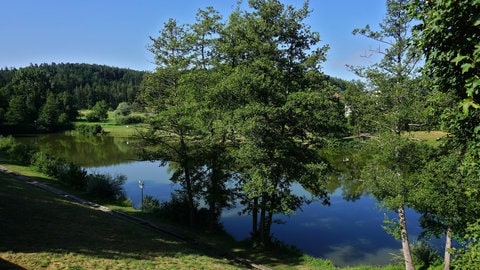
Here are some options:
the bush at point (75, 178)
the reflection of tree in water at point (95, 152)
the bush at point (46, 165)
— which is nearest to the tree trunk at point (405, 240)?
the bush at point (75, 178)

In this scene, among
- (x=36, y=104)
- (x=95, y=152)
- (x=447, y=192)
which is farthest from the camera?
(x=36, y=104)

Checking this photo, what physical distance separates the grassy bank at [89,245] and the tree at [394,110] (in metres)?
4.45

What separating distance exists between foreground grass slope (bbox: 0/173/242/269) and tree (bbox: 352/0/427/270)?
6401mm

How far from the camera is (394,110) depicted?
14.1m

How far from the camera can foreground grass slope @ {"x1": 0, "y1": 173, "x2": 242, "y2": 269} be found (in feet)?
32.2

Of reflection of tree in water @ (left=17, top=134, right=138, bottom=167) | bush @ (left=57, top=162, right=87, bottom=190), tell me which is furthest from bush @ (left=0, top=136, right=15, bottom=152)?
bush @ (left=57, top=162, right=87, bottom=190)

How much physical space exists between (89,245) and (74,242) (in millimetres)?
475

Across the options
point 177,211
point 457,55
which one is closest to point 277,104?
point 177,211

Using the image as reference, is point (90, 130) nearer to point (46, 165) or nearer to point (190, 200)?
point (46, 165)

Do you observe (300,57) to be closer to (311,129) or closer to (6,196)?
(311,129)

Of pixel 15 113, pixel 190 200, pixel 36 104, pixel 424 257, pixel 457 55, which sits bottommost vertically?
pixel 424 257

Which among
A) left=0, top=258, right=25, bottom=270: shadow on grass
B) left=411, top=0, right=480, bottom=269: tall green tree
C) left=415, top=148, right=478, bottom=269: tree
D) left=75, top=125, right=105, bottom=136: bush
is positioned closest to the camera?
left=411, top=0, right=480, bottom=269: tall green tree

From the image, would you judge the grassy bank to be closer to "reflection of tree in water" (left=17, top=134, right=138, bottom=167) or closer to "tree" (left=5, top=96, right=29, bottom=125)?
"reflection of tree in water" (left=17, top=134, right=138, bottom=167)

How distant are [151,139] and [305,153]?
922cm
